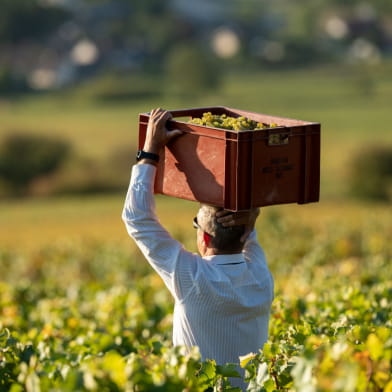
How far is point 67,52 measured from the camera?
109312 mm

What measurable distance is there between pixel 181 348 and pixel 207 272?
0.89m

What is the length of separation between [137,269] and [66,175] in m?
49.2

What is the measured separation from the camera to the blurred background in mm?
52031

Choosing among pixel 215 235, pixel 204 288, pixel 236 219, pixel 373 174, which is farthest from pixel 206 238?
pixel 373 174

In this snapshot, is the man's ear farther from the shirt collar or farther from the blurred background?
the blurred background

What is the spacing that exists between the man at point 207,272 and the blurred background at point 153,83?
23026 mm

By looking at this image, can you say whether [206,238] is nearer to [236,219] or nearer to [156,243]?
[236,219]

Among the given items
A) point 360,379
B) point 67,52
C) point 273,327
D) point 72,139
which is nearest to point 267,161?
point 273,327

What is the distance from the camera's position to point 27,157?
65.2 metres

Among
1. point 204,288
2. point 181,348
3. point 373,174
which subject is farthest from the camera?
point 373,174

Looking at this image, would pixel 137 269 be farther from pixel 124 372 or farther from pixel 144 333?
pixel 124 372

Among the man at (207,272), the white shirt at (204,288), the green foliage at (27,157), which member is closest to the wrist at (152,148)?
the man at (207,272)

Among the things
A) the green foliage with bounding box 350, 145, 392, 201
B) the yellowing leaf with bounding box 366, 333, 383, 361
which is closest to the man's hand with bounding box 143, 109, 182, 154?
the yellowing leaf with bounding box 366, 333, 383, 361

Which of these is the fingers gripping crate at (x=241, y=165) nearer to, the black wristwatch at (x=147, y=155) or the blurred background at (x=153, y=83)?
the black wristwatch at (x=147, y=155)
